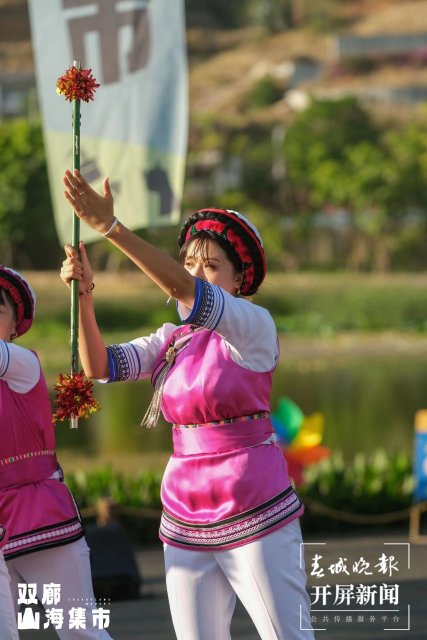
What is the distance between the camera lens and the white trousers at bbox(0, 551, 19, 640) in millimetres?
3088

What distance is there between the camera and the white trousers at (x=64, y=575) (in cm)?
330

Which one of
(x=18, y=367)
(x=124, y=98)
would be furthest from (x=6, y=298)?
(x=124, y=98)

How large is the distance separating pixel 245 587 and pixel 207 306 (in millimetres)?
674

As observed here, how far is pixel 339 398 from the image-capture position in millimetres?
23188

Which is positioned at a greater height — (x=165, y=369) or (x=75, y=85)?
(x=75, y=85)

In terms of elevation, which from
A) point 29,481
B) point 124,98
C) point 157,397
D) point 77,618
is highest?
point 124,98

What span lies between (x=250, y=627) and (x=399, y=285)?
3022cm

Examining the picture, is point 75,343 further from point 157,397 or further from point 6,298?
point 6,298

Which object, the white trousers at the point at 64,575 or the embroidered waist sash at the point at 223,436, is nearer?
the embroidered waist sash at the point at 223,436

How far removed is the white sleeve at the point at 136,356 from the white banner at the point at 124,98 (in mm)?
2628

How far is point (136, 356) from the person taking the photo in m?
3.13

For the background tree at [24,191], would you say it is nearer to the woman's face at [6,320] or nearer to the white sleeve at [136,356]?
the woman's face at [6,320]

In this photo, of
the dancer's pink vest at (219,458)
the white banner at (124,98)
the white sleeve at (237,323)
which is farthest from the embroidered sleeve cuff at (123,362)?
the white banner at (124,98)

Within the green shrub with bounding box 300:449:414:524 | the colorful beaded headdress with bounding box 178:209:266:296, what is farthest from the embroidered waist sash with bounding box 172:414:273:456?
the green shrub with bounding box 300:449:414:524
